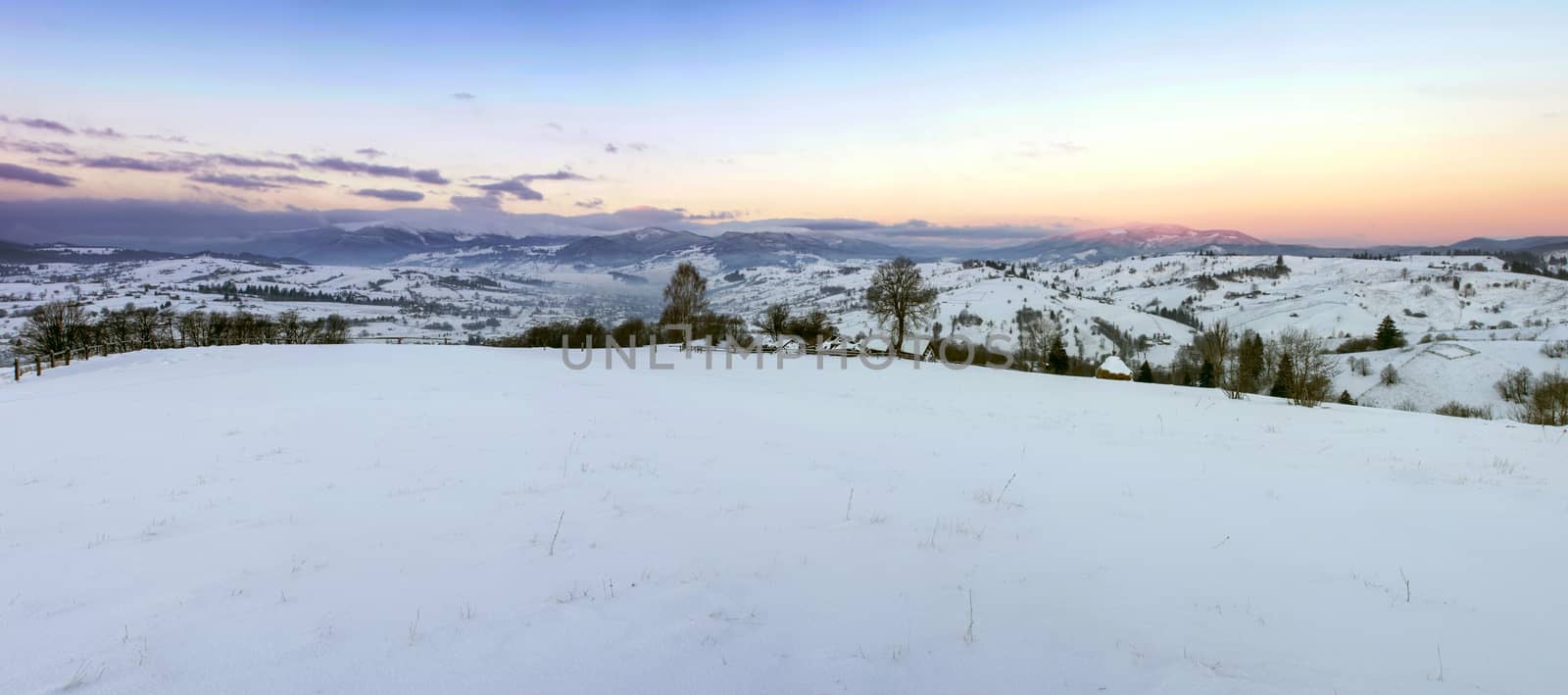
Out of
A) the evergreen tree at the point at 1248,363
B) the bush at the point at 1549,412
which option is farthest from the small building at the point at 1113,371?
the bush at the point at 1549,412

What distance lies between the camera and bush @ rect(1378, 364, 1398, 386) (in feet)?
275

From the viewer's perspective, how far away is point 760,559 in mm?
5738

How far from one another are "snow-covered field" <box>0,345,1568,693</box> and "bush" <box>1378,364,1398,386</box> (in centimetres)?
9880

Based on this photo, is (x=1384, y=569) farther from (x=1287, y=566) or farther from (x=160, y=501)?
(x=160, y=501)

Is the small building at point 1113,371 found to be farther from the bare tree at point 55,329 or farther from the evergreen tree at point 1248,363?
the bare tree at point 55,329

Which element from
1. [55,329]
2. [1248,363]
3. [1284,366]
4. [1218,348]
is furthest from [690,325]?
[55,329]

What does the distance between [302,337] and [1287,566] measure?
2604 inches

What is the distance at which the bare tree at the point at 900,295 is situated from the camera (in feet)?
127

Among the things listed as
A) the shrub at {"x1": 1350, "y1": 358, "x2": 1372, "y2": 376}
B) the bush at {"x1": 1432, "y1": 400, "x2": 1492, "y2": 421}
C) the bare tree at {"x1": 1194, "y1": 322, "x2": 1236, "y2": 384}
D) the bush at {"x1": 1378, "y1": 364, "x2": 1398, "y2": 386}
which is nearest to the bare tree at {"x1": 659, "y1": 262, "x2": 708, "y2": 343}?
the bare tree at {"x1": 1194, "y1": 322, "x2": 1236, "y2": 384}

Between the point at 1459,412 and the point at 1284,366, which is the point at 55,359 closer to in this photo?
the point at 1284,366

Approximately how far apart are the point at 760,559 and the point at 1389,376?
11592cm

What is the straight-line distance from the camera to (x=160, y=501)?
7.28m

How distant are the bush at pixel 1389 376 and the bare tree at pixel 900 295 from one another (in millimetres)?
85826

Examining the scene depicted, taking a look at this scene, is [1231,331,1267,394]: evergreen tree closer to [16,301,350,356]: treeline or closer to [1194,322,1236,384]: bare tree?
[1194,322,1236,384]: bare tree
